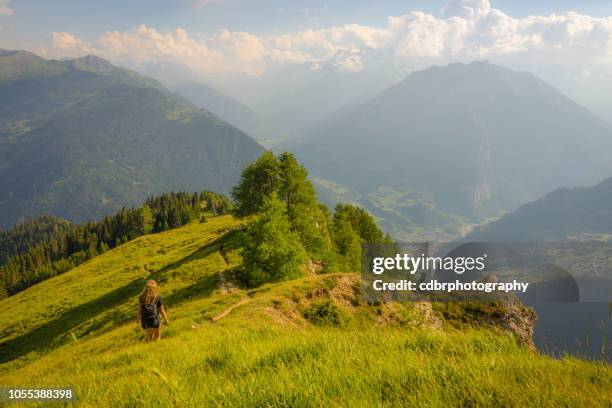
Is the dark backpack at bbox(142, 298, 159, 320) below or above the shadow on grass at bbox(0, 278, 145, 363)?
above

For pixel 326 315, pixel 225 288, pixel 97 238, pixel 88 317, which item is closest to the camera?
pixel 326 315

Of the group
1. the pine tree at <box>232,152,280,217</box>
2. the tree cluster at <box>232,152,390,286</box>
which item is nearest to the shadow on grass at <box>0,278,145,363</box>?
the pine tree at <box>232,152,280,217</box>

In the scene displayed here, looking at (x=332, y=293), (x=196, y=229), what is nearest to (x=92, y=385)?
(x=332, y=293)

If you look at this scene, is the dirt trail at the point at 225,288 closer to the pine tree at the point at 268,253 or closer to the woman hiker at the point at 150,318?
the pine tree at the point at 268,253

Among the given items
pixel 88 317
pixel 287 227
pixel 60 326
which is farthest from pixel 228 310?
pixel 60 326

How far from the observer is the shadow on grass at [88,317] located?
40.9m

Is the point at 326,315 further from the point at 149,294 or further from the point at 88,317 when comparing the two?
the point at 88,317

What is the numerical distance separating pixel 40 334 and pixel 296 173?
44.8m

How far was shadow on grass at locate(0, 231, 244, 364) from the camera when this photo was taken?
40934 millimetres

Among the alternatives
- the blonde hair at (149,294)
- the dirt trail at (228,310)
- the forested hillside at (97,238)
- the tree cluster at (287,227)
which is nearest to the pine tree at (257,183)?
the tree cluster at (287,227)

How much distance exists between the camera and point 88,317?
4853cm

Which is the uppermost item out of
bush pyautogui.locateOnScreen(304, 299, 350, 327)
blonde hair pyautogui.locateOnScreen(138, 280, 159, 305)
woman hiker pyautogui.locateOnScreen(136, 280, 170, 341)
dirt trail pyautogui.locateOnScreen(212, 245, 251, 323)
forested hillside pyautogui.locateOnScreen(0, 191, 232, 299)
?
blonde hair pyautogui.locateOnScreen(138, 280, 159, 305)

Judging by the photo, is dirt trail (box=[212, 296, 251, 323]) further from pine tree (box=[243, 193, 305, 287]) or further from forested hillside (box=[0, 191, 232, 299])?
forested hillside (box=[0, 191, 232, 299])

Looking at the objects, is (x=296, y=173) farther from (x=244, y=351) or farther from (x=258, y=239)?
(x=244, y=351)
